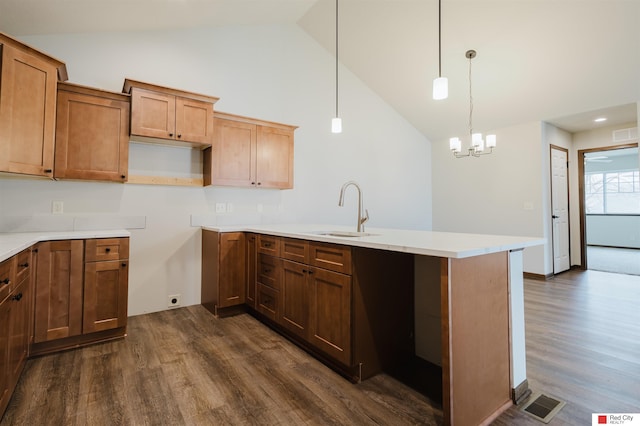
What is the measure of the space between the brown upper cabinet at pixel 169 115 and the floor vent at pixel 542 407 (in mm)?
3303

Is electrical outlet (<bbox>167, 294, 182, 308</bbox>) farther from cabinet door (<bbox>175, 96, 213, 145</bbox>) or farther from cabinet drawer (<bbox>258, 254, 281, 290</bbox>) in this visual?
cabinet door (<bbox>175, 96, 213, 145</bbox>)

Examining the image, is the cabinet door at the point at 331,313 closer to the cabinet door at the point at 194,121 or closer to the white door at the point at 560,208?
the cabinet door at the point at 194,121

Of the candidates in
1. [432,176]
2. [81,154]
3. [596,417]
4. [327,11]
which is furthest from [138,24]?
[432,176]

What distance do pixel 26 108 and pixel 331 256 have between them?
2.40 metres

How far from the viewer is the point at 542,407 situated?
1.73 meters

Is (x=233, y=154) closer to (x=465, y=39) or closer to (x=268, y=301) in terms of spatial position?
(x=268, y=301)

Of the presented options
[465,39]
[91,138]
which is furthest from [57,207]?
[465,39]

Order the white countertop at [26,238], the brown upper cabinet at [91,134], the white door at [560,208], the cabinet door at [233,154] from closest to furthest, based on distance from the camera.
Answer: the white countertop at [26,238]
the brown upper cabinet at [91,134]
the cabinet door at [233,154]
the white door at [560,208]

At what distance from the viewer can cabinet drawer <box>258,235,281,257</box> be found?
2.78 meters

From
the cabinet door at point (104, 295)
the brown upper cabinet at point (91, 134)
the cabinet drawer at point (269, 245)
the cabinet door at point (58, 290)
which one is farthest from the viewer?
the cabinet drawer at point (269, 245)

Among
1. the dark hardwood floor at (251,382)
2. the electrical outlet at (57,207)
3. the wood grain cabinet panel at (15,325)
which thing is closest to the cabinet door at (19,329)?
the wood grain cabinet panel at (15,325)

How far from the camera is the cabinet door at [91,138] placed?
8.75ft

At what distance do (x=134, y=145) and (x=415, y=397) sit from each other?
3.33 m

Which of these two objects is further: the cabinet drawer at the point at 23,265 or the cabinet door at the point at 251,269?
the cabinet door at the point at 251,269
